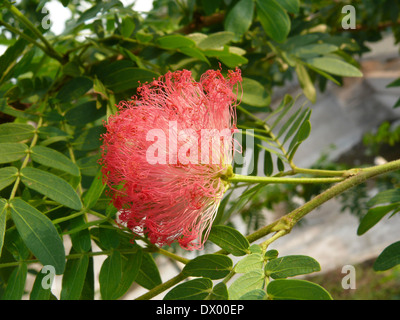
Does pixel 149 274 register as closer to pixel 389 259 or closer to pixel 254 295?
pixel 254 295

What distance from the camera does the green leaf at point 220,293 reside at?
0.65 m

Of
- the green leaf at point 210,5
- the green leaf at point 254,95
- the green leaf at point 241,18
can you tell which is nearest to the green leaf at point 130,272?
the green leaf at point 254,95

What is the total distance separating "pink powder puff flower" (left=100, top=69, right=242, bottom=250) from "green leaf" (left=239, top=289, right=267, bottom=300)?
0.15 meters

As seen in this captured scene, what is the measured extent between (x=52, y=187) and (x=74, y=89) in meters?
0.32

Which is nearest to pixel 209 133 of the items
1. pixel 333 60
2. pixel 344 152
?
pixel 333 60

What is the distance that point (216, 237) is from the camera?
0.75 meters

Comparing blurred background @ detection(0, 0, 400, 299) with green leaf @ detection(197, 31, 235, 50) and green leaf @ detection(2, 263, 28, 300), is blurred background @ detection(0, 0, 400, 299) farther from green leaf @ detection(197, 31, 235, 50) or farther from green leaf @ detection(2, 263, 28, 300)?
green leaf @ detection(2, 263, 28, 300)

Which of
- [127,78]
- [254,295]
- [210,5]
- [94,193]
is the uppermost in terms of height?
[210,5]

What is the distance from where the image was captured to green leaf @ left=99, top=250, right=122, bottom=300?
78cm

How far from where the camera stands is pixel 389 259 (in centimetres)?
81

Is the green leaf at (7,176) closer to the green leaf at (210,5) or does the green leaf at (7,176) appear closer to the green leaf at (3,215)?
the green leaf at (3,215)

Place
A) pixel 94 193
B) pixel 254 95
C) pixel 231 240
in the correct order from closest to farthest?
pixel 231 240 < pixel 94 193 < pixel 254 95

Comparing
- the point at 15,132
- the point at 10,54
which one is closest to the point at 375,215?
the point at 15,132

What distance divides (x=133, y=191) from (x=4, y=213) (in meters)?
0.23
